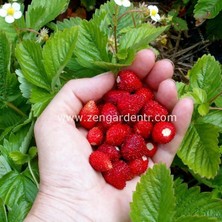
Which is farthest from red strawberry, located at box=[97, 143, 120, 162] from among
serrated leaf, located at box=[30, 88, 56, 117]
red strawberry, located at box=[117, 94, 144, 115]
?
serrated leaf, located at box=[30, 88, 56, 117]

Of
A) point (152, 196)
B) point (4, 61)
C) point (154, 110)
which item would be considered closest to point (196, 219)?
point (152, 196)

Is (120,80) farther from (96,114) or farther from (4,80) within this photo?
(4,80)

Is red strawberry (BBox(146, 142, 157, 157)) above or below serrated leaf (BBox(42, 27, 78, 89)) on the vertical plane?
below

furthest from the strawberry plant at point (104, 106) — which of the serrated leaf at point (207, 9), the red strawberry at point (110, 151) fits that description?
the serrated leaf at point (207, 9)

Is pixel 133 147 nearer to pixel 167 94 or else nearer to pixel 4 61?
pixel 167 94

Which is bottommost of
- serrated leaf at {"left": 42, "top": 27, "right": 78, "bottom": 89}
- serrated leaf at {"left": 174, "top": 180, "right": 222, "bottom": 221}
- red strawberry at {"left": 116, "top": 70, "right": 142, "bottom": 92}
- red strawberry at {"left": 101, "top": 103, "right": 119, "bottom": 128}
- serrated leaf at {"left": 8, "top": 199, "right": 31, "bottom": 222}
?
serrated leaf at {"left": 174, "top": 180, "right": 222, "bottom": 221}

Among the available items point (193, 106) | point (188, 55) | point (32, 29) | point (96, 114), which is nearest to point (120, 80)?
point (96, 114)

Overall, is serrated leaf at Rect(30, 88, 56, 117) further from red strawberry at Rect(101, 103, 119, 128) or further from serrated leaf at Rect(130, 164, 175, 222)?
serrated leaf at Rect(130, 164, 175, 222)
